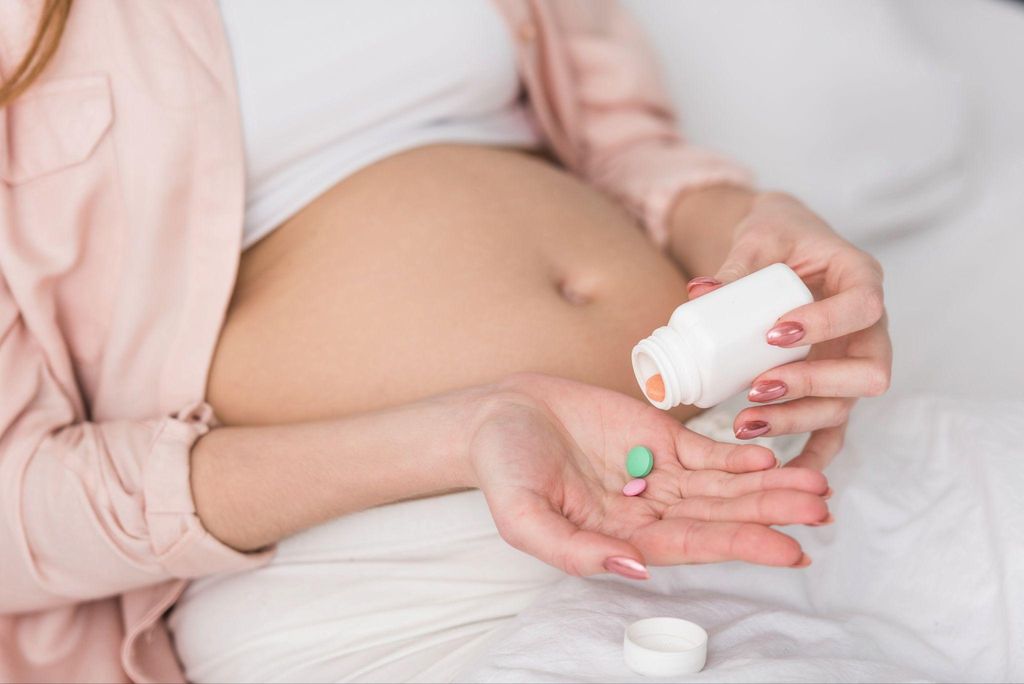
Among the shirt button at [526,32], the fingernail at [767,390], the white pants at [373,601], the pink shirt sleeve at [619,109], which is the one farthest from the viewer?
the pink shirt sleeve at [619,109]

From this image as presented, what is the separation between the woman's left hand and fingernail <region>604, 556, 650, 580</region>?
16cm

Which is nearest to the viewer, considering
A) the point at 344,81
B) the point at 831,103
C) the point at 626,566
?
the point at 626,566

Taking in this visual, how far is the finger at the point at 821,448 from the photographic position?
2.88 feet

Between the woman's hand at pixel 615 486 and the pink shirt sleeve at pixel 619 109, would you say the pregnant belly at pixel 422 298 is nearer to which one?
the woman's hand at pixel 615 486

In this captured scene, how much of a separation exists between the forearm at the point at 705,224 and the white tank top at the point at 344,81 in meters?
0.27

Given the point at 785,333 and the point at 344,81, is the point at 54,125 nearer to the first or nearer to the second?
the point at 344,81

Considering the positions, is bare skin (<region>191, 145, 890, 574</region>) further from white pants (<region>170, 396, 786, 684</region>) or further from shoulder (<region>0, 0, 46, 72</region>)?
shoulder (<region>0, 0, 46, 72</region>)

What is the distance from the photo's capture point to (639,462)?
2.49 ft

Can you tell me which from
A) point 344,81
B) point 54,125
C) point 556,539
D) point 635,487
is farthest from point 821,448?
point 54,125

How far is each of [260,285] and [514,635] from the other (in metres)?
0.46

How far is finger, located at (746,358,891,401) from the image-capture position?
75 cm

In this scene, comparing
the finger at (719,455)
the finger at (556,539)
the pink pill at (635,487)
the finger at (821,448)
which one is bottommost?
the finger at (821,448)

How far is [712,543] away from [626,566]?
59 mm

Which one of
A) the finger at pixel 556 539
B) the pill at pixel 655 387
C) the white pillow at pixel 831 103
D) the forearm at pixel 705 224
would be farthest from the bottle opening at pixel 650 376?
the white pillow at pixel 831 103
